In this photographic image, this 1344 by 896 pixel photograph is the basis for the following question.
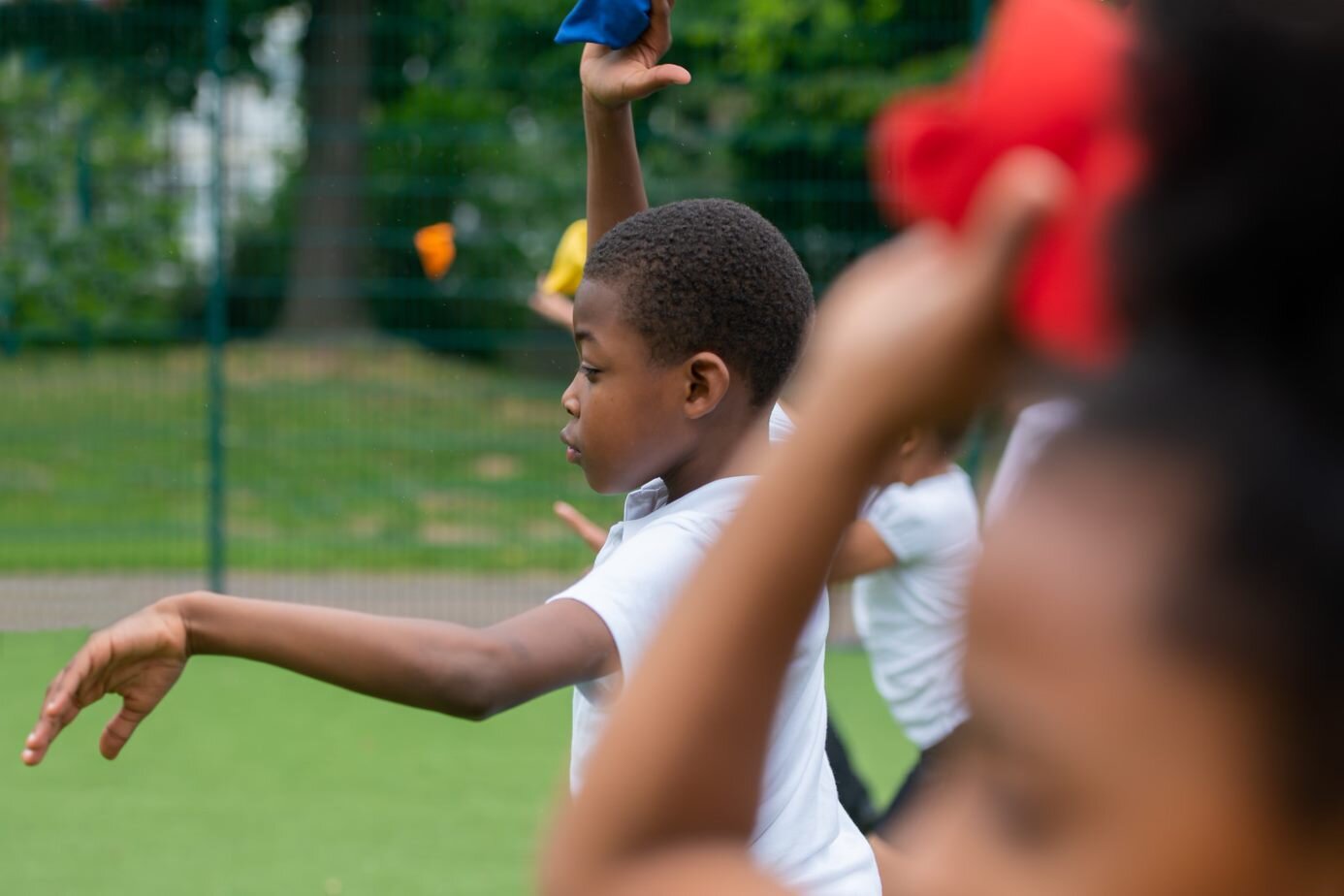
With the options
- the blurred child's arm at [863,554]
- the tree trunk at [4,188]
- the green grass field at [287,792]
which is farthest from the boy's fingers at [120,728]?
the tree trunk at [4,188]

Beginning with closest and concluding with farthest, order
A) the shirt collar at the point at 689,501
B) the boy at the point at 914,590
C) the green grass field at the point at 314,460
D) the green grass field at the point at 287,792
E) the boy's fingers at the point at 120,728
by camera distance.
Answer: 1. the boy's fingers at the point at 120,728
2. the shirt collar at the point at 689,501
3. the boy at the point at 914,590
4. the green grass field at the point at 287,792
5. the green grass field at the point at 314,460

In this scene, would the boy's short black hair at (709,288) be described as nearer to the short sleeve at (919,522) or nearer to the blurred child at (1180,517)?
the blurred child at (1180,517)

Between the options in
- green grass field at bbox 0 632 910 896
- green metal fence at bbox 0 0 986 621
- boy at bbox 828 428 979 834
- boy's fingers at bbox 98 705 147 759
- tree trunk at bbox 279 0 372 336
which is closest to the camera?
boy's fingers at bbox 98 705 147 759

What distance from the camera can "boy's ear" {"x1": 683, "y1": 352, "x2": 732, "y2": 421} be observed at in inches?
94.1

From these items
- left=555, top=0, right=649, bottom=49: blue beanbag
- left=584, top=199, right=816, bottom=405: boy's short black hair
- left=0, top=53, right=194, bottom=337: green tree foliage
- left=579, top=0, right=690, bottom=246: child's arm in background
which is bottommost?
left=0, top=53, right=194, bottom=337: green tree foliage

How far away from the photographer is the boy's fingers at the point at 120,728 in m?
1.67

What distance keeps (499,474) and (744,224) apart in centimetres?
678

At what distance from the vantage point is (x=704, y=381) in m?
2.40

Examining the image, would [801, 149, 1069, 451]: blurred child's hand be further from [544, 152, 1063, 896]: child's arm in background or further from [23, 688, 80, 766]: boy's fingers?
[23, 688, 80, 766]: boy's fingers

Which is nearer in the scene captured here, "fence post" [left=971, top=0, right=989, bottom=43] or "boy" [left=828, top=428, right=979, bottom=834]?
"boy" [left=828, top=428, right=979, bottom=834]

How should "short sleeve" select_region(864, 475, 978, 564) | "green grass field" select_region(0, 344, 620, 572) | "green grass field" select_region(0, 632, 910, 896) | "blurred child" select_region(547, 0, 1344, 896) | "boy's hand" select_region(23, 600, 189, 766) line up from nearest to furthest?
"blurred child" select_region(547, 0, 1344, 896) → "boy's hand" select_region(23, 600, 189, 766) → "short sleeve" select_region(864, 475, 978, 564) → "green grass field" select_region(0, 632, 910, 896) → "green grass field" select_region(0, 344, 620, 572)

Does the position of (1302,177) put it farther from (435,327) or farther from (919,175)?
(435,327)

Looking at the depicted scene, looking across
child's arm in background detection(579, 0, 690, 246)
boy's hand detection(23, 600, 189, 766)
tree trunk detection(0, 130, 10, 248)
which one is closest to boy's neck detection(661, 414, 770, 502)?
child's arm in background detection(579, 0, 690, 246)

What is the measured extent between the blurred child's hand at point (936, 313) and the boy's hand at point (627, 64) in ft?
6.00
